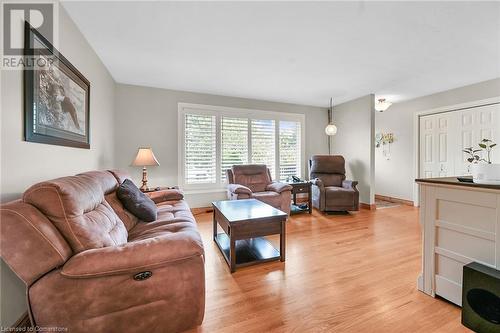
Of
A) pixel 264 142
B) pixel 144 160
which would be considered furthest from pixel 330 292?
pixel 264 142

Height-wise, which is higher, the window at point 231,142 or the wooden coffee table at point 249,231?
the window at point 231,142

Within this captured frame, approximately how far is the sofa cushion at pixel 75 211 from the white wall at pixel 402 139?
18.9ft

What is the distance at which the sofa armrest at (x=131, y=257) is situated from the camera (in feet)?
3.59

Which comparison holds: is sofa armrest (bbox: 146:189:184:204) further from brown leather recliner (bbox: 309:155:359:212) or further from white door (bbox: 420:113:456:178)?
white door (bbox: 420:113:456:178)

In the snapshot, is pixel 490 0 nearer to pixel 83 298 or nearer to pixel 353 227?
pixel 353 227

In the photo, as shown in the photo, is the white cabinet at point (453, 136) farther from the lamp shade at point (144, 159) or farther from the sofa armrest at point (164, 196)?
the lamp shade at point (144, 159)

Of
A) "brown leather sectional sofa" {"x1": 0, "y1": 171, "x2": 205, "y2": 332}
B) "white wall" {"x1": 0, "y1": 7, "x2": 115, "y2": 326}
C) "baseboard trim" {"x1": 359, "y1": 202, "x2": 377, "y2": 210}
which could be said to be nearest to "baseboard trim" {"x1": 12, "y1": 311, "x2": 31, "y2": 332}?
"white wall" {"x1": 0, "y1": 7, "x2": 115, "y2": 326}

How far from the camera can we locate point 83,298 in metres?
1.10

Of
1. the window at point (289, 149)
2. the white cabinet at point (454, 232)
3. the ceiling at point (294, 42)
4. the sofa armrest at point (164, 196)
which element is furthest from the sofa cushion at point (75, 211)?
the window at point (289, 149)

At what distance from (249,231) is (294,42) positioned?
2176 millimetres

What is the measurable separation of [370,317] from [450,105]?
4724 millimetres

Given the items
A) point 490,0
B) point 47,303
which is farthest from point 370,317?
point 490,0

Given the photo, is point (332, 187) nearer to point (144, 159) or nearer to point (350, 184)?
point (350, 184)

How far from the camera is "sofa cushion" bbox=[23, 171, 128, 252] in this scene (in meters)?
1.13
